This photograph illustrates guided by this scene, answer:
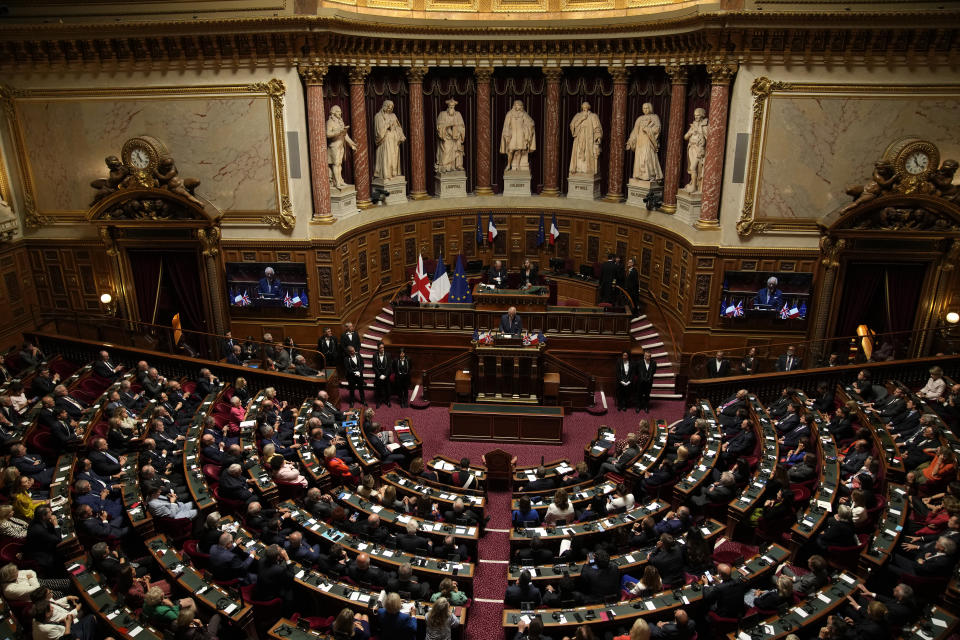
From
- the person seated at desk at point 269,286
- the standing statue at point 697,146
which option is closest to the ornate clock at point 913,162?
the standing statue at point 697,146

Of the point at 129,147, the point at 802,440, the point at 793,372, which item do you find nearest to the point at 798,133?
the point at 793,372

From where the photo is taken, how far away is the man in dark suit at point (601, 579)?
1057cm

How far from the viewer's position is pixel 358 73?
71.5 ft

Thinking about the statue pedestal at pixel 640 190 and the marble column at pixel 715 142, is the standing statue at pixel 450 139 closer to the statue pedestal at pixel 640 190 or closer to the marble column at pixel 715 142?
the statue pedestal at pixel 640 190

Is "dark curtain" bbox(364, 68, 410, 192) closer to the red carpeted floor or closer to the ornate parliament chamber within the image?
the ornate parliament chamber

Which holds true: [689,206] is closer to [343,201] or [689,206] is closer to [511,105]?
[511,105]

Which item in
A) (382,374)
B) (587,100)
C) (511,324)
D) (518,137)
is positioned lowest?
(382,374)

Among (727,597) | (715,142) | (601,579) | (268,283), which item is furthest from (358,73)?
(727,597)

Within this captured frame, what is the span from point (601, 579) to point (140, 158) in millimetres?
16481

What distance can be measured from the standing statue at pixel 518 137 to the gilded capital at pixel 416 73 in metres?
3.33

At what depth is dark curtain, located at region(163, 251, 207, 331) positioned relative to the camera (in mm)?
20750

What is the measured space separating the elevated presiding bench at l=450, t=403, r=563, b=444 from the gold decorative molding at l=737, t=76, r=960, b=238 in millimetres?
7511

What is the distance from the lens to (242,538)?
11.6 m

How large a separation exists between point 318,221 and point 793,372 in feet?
43.2
